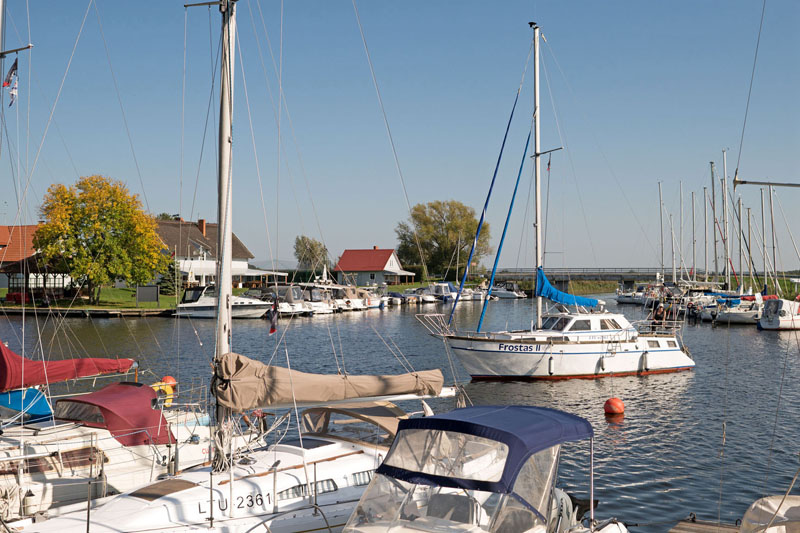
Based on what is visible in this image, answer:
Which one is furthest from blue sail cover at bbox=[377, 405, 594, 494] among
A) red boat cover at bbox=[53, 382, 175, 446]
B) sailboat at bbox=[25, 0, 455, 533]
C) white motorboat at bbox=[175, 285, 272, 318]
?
white motorboat at bbox=[175, 285, 272, 318]

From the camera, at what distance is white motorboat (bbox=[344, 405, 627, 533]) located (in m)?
8.66

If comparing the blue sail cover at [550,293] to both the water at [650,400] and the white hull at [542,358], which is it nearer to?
the white hull at [542,358]

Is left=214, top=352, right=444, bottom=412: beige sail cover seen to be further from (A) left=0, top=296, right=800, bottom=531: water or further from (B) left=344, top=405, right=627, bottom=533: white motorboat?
(A) left=0, top=296, right=800, bottom=531: water

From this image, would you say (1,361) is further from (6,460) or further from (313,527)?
(313,527)

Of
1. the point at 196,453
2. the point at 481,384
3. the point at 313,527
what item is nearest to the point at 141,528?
the point at 313,527

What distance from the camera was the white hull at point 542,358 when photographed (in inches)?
1137

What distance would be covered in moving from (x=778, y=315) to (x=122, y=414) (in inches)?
2057

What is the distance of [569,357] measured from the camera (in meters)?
29.4

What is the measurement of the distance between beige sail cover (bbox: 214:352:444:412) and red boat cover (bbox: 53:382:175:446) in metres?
3.16

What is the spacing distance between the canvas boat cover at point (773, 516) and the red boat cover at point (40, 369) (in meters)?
14.3

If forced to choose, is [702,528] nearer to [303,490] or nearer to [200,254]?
[303,490]

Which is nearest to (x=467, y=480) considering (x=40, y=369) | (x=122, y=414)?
(x=122, y=414)

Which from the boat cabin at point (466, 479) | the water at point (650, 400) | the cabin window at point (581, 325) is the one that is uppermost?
the cabin window at point (581, 325)

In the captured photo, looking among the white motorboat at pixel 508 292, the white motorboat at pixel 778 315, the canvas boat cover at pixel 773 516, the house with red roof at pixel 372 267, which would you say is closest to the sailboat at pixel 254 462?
the canvas boat cover at pixel 773 516
